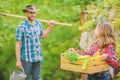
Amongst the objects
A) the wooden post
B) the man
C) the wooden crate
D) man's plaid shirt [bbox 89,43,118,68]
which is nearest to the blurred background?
the wooden post

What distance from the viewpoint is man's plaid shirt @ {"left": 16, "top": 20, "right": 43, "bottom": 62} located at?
7.04 meters

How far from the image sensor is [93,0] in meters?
9.54

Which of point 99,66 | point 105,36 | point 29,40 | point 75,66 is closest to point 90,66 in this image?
point 99,66

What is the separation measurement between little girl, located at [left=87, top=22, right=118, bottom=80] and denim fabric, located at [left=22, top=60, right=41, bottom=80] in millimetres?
1418

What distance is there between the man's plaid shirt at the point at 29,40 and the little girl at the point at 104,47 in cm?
141

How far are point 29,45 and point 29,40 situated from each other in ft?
0.26

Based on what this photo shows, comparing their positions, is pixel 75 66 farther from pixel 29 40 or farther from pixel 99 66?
pixel 29 40

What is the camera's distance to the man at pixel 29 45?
23.1ft

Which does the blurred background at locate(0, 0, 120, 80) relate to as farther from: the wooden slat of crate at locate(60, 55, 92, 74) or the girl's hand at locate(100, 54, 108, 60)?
the girl's hand at locate(100, 54, 108, 60)

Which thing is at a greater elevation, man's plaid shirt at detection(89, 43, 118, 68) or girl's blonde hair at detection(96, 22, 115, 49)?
girl's blonde hair at detection(96, 22, 115, 49)

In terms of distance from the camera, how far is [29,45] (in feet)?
23.3

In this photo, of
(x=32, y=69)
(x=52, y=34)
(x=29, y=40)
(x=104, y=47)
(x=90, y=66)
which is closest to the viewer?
(x=90, y=66)

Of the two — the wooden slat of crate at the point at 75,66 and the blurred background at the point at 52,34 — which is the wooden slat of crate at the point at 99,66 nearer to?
the wooden slat of crate at the point at 75,66

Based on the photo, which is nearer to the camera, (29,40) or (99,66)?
(99,66)
